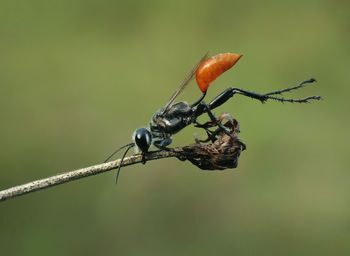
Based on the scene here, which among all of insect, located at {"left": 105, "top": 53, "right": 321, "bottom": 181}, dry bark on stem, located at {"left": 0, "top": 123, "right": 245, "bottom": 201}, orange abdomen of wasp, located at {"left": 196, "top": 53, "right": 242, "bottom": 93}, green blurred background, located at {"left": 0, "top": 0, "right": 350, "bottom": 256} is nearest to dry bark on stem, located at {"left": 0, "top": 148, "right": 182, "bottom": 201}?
dry bark on stem, located at {"left": 0, "top": 123, "right": 245, "bottom": 201}

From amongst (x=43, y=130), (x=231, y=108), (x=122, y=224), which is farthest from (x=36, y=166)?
(x=231, y=108)

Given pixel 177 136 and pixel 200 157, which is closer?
pixel 200 157

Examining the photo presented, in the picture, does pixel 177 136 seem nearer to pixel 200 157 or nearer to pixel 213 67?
pixel 213 67

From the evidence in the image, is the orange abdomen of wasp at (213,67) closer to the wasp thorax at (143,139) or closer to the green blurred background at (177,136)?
the wasp thorax at (143,139)

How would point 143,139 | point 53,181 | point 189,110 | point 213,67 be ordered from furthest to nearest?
point 189,110 < point 213,67 < point 143,139 < point 53,181

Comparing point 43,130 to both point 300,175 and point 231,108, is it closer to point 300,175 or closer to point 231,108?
point 231,108

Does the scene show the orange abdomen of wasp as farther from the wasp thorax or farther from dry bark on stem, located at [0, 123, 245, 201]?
dry bark on stem, located at [0, 123, 245, 201]

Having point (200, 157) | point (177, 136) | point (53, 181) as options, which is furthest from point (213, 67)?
point (177, 136)
